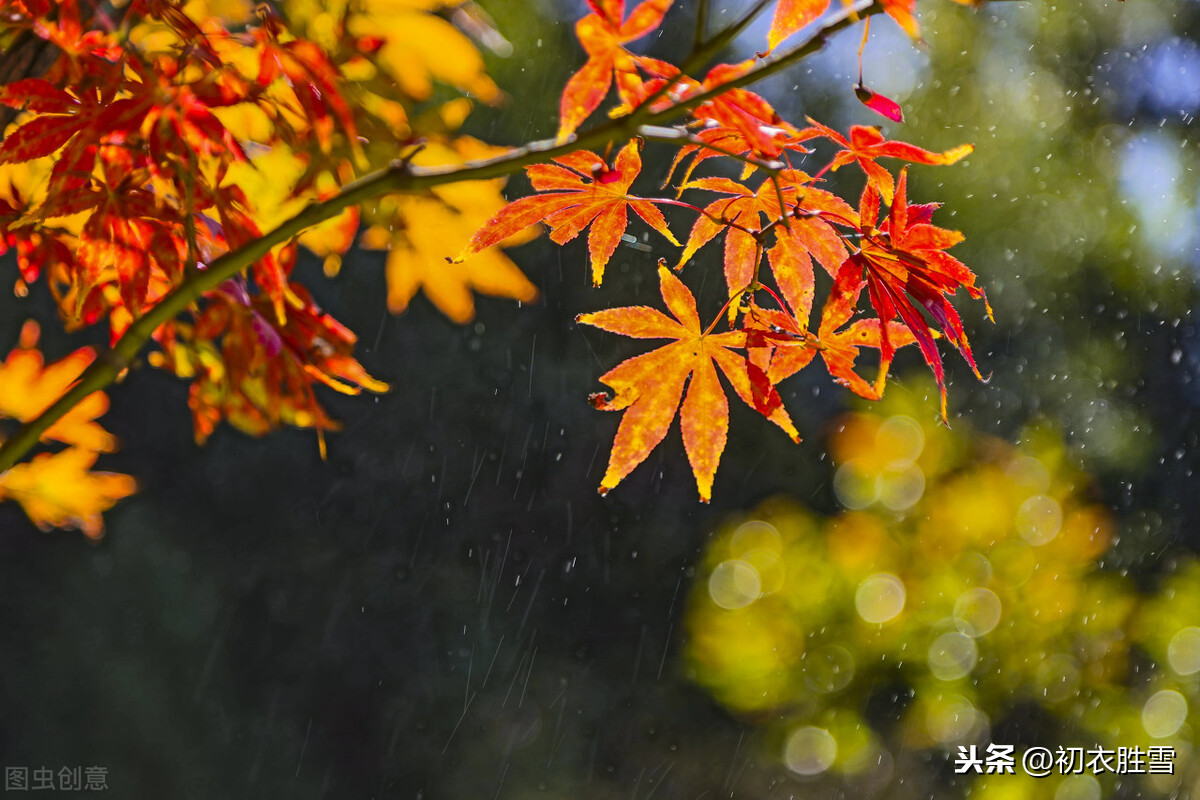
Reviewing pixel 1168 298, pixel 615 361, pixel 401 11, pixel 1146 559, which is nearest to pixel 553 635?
pixel 615 361

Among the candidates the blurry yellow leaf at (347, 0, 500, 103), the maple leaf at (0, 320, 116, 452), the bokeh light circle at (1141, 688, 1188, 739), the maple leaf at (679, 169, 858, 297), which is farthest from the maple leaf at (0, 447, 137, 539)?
the bokeh light circle at (1141, 688, 1188, 739)

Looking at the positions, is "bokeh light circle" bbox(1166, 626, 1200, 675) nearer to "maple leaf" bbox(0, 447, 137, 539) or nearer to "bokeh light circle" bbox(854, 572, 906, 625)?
"bokeh light circle" bbox(854, 572, 906, 625)

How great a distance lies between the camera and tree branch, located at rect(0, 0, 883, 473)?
300mm

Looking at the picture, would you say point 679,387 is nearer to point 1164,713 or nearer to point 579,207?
point 579,207

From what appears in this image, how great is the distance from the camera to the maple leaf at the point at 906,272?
0.40 meters

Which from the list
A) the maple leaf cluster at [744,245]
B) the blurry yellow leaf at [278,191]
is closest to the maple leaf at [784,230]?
the maple leaf cluster at [744,245]

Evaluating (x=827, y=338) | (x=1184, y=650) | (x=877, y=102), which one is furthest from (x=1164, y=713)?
(x=877, y=102)

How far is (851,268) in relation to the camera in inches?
16.1

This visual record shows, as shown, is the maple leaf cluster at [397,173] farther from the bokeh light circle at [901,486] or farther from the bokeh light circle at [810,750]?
the bokeh light circle at [810,750]

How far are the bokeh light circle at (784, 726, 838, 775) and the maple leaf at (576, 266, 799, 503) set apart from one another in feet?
8.52

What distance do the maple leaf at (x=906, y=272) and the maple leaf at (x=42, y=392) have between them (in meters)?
0.59

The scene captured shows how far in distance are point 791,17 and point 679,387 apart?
0.56 feet

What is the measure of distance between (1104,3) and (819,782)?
9.51 feet

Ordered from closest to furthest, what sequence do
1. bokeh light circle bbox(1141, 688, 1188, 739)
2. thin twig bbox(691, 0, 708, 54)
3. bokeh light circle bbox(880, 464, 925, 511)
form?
thin twig bbox(691, 0, 708, 54) < bokeh light circle bbox(1141, 688, 1188, 739) < bokeh light circle bbox(880, 464, 925, 511)
